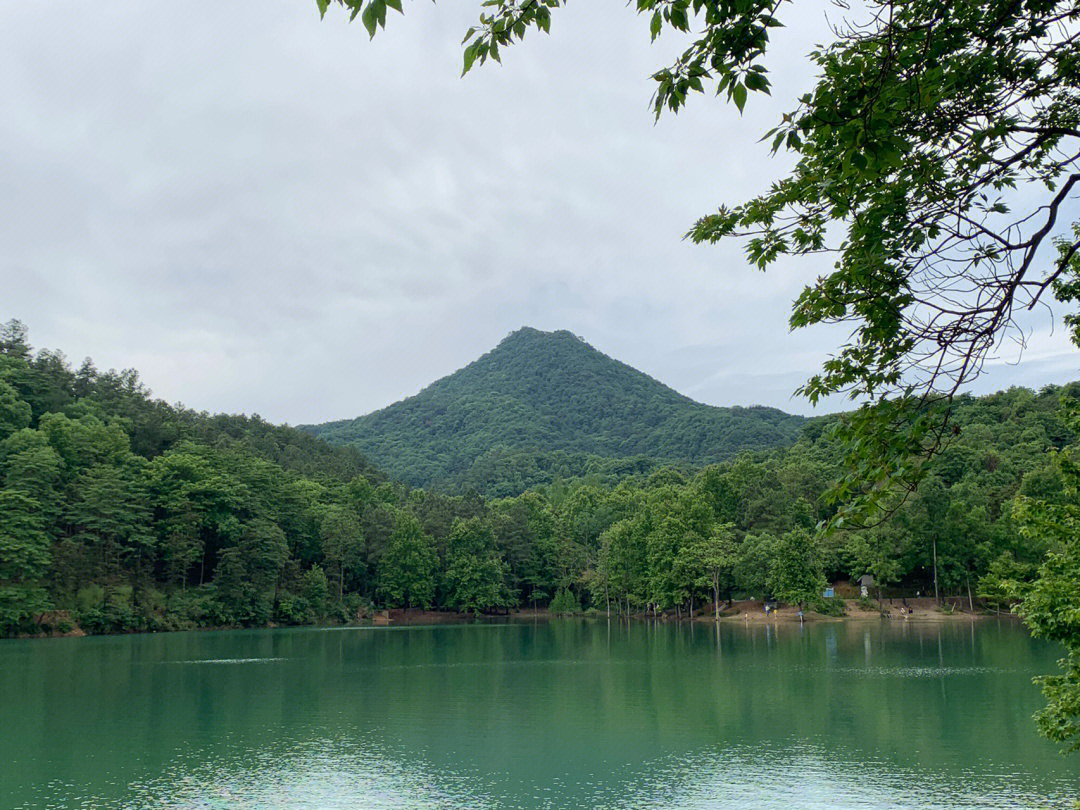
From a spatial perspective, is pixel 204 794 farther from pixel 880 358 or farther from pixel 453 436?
pixel 453 436

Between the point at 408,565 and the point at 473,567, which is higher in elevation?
the point at 408,565

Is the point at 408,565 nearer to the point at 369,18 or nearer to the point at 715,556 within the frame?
the point at 715,556

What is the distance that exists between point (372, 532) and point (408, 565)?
4652 millimetres

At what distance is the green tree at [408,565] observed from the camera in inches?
3071

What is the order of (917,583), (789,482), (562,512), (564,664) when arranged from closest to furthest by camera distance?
(564,664)
(917,583)
(789,482)
(562,512)

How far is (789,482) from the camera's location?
2977 inches

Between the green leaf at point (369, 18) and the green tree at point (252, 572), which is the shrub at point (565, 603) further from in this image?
the green leaf at point (369, 18)

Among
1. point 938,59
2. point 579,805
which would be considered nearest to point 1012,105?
point 938,59

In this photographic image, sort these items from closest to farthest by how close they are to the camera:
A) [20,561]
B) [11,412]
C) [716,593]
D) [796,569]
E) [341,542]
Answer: [20,561], [796,569], [11,412], [716,593], [341,542]

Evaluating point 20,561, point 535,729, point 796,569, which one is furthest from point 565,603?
point 535,729

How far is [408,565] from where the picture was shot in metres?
78.5

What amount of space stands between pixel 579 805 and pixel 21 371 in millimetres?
70482

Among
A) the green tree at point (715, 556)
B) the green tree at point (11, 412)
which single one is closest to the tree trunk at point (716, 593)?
the green tree at point (715, 556)

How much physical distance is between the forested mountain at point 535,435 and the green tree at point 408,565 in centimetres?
5206
